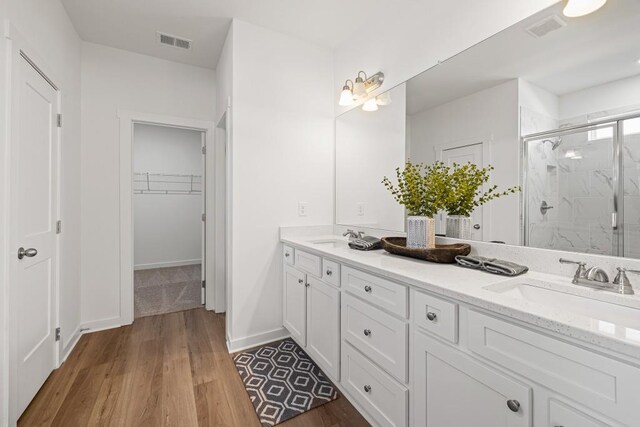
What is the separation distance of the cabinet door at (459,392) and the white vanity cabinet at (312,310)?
0.62m

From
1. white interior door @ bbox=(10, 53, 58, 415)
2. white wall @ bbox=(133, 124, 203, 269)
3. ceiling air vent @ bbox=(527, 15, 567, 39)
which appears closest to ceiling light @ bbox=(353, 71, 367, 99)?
ceiling air vent @ bbox=(527, 15, 567, 39)

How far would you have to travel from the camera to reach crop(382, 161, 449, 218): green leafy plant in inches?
65.1

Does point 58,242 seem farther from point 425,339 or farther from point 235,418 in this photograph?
point 425,339

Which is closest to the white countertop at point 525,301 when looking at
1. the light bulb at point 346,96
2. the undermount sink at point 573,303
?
the undermount sink at point 573,303

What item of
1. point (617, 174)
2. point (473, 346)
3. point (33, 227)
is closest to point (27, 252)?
point (33, 227)

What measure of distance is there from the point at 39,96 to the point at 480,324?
2.75 m

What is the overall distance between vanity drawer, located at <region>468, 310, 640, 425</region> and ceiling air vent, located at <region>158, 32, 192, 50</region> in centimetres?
313

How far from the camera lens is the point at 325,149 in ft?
9.12

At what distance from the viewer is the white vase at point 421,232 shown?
1629 mm

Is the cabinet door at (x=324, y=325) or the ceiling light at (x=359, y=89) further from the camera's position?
the ceiling light at (x=359, y=89)

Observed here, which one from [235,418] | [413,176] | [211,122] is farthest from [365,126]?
[235,418]

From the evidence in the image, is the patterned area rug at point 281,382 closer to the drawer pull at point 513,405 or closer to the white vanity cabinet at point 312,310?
the white vanity cabinet at point 312,310

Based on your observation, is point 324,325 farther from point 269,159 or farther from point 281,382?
point 269,159

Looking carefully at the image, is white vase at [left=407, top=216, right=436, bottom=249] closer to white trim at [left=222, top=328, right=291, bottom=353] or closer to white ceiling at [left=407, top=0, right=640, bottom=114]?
white ceiling at [left=407, top=0, right=640, bottom=114]
